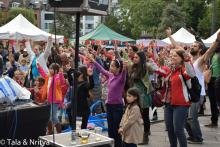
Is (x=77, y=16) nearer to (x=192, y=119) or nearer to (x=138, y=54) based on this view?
(x=138, y=54)

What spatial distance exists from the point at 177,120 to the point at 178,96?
385 mm

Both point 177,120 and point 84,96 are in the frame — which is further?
point 84,96

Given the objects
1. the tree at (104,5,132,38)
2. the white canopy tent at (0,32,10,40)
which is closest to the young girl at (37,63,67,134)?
the white canopy tent at (0,32,10,40)

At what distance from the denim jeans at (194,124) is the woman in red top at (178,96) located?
1.42 m

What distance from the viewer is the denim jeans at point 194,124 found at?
783cm

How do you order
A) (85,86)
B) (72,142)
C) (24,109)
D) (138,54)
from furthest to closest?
(85,86) < (138,54) < (24,109) < (72,142)

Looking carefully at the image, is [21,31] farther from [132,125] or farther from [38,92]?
[132,125]

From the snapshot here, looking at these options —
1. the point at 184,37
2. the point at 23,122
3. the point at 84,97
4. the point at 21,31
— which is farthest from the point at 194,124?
the point at 184,37

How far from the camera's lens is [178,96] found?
6336mm

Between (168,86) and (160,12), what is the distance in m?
49.5

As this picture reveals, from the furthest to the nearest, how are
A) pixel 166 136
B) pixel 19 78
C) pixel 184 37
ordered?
pixel 184 37, pixel 19 78, pixel 166 136

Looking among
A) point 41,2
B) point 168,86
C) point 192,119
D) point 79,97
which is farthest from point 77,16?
point 192,119

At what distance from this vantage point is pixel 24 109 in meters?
5.30

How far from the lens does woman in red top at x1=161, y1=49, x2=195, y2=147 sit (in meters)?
6.26
